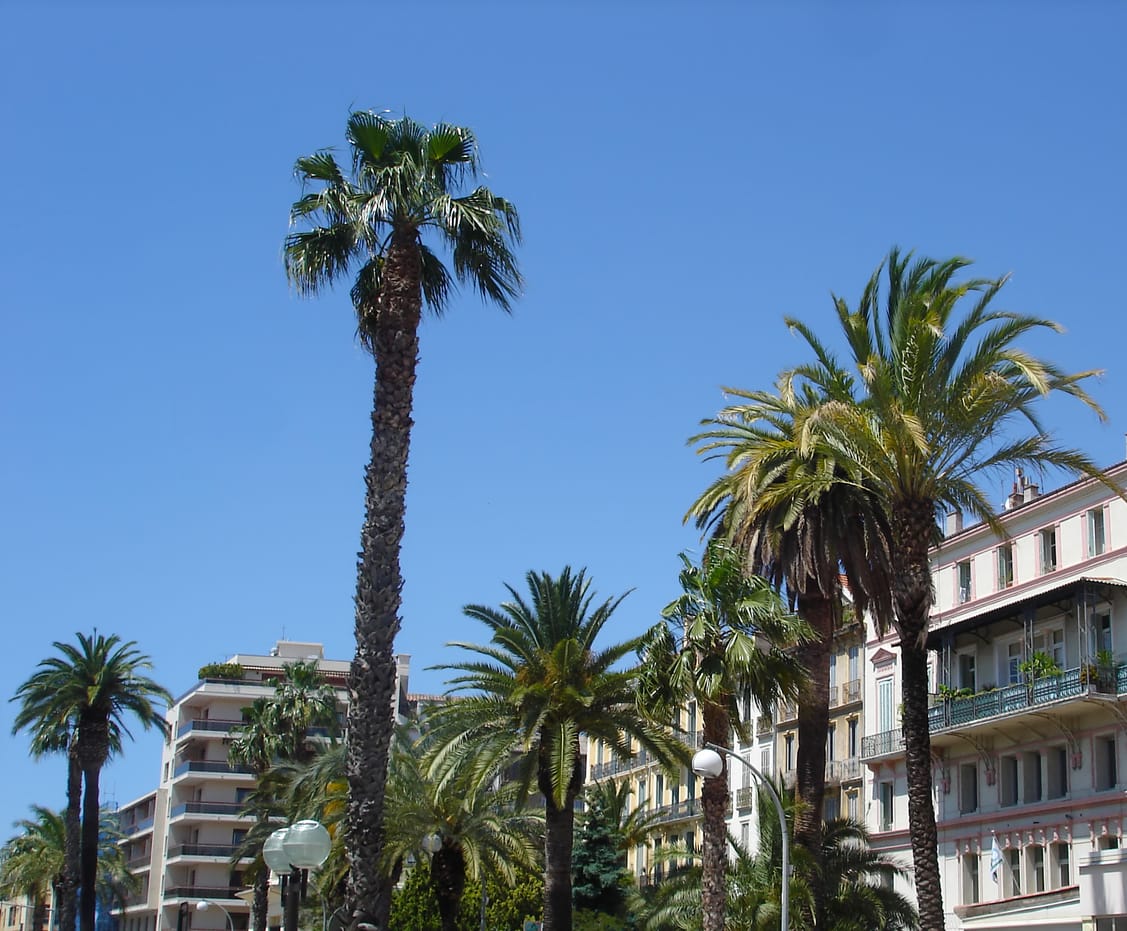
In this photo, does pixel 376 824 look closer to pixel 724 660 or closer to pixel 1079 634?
pixel 724 660

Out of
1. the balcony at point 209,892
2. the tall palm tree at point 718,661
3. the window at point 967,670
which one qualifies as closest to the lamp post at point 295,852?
the tall palm tree at point 718,661

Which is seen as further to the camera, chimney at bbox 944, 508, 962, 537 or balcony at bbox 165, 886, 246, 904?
balcony at bbox 165, 886, 246, 904

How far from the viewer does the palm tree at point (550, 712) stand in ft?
118

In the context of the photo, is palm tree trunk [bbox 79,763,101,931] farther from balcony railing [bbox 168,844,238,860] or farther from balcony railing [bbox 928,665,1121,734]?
balcony railing [bbox 168,844,238,860]

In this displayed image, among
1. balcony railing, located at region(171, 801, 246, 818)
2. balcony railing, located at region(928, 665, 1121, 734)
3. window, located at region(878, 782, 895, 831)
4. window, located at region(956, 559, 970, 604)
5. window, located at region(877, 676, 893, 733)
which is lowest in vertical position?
window, located at region(878, 782, 895, 831)

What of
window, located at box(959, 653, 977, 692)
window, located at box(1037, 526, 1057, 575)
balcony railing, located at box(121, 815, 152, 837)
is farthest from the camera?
balcony railing, located at box(121, 815, 152, 837)

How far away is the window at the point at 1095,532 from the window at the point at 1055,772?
6143 millimetres

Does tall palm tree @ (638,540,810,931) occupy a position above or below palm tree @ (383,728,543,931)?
above

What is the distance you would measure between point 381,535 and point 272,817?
4741 centimetres

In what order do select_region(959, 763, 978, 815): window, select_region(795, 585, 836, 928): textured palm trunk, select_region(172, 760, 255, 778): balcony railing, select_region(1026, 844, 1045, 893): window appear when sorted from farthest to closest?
select_region(172, 760, 255, 778): balcony railing, select_region(959, 763, 978, 815): window, select_region(1026, 844, 1045, 893): window, select_region(795, 585, 836, 928): textured palm trunk

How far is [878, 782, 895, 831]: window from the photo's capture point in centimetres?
5691

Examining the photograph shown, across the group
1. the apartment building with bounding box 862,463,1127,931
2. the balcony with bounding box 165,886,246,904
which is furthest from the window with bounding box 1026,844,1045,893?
the balcony with bounding box 165,886,246,904

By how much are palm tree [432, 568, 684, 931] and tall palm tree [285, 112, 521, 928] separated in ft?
35.3

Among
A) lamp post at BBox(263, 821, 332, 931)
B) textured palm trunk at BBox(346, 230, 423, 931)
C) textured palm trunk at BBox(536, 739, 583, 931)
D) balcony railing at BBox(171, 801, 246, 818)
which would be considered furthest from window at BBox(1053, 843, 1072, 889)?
balcony railing at BBox(171, 801, 246, 818)
